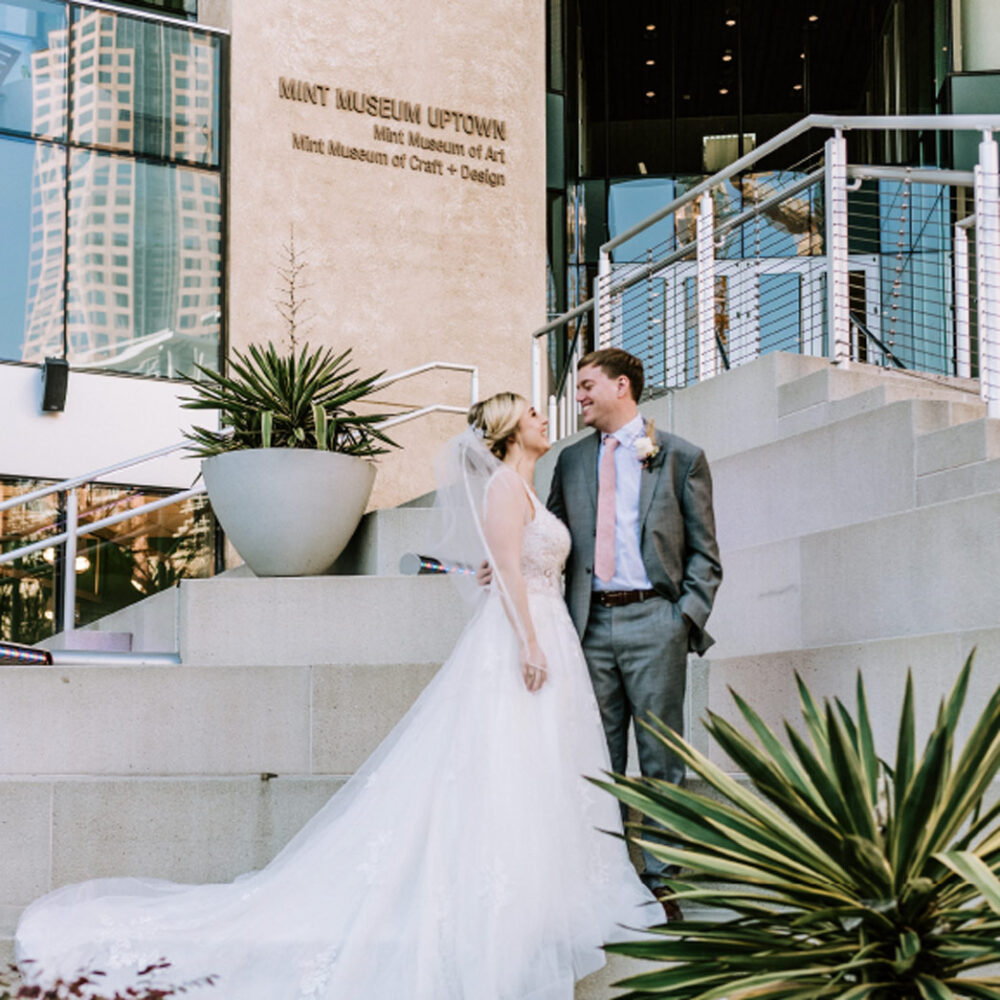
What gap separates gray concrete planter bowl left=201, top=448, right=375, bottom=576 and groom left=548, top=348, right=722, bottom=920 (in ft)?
8.69

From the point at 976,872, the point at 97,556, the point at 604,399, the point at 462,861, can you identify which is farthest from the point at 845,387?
the point at 97,556

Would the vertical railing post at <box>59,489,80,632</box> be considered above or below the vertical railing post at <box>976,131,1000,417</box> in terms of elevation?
below

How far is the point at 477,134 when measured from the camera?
53.3 feet

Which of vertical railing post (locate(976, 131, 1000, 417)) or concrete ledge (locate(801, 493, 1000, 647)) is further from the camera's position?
vertical railing post (locate(976, 131, 1000, 417))

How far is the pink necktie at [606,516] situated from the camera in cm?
512

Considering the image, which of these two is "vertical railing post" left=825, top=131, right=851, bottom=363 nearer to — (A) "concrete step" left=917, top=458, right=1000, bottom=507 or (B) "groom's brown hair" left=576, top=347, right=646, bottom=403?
(A) "concrete step" left=917, top=458, right=1000, bottom=507

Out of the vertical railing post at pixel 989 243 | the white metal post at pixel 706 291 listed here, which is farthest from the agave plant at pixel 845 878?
the white metal post at pixel 706 291

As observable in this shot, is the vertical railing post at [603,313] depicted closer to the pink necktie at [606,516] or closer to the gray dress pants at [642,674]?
the pink necktie at [606,516]

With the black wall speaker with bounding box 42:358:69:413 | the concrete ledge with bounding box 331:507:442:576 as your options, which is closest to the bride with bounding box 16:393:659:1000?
the concrete ledge with bounding box 331:507:442:576

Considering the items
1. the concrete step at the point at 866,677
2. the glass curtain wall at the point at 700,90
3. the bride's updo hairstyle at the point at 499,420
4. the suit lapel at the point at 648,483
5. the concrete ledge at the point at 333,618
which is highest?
the glass curtain wall at the point at 700,90

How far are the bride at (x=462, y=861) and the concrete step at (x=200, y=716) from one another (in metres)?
1.14

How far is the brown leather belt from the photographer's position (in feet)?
16.6

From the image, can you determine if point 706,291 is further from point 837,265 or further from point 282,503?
point 282,503

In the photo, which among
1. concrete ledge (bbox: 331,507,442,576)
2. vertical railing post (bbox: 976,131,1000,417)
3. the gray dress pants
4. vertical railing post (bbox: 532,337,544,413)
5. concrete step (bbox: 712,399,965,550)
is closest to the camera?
the gray dress pants
